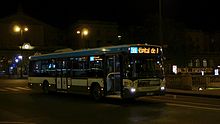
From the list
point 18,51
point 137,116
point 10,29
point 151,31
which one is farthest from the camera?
point 10,29

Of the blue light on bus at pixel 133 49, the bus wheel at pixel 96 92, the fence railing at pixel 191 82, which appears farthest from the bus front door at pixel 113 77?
the fence railing at pixel 191 82

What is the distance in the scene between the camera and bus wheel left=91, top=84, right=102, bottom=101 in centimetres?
2091

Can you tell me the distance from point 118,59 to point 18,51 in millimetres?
72176

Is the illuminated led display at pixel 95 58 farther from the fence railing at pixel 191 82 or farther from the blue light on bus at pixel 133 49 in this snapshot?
the fence railing at pixel 191 82

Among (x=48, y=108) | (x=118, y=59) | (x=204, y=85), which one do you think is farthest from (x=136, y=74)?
(x=204, y=85)

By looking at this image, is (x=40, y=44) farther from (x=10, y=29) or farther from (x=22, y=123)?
(x=22, y=123)

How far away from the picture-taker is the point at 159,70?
64.2ft

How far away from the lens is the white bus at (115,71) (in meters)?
18.9

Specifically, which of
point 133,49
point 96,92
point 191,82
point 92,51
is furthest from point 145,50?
point 191,82

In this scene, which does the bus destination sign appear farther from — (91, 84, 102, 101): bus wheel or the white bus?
(91, 84, 102, 101): bus wheel

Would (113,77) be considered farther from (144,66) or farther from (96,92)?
(144,66)

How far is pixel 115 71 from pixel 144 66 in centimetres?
155

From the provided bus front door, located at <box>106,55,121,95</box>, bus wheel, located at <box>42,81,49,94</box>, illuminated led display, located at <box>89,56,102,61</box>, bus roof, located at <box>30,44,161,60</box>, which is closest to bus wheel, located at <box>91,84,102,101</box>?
bus front door, located at <box>106,55,121,95</box>

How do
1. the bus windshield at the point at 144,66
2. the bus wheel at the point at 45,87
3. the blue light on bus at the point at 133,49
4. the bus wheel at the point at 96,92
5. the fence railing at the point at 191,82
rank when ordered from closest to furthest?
the bus windshield at the point at 144,66
the blue light on bus at the point at 133,49
the bus wheel at the point at 96,92
the bus wheel at the point at 45,87
the fence railing at the point at 191,82
